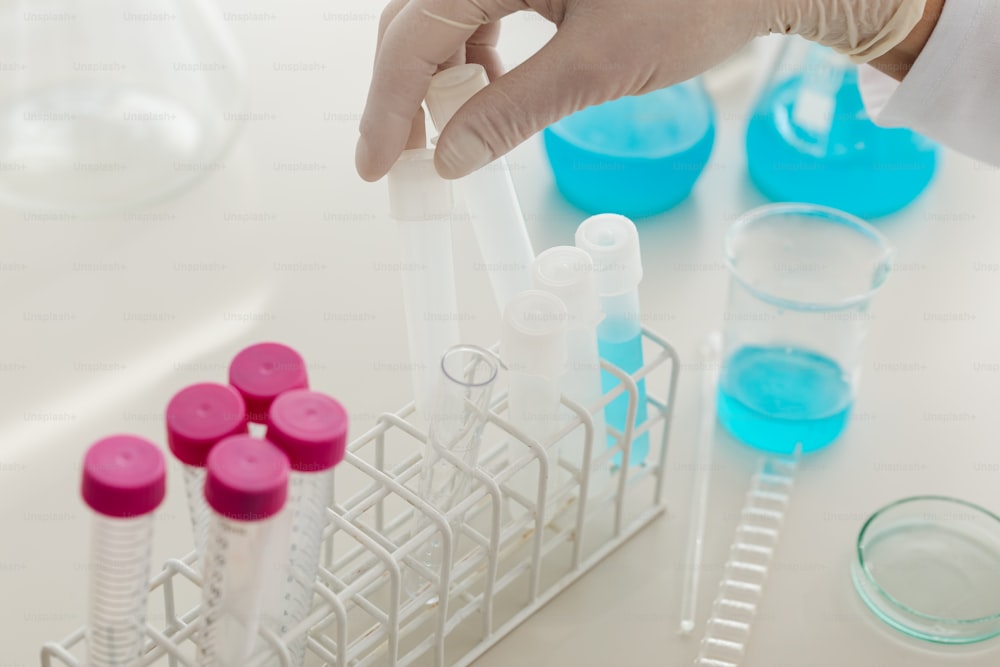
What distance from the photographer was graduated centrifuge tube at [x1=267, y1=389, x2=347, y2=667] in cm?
63

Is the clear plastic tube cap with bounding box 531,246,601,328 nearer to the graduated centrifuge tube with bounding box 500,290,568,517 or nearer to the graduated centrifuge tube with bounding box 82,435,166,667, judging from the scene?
the graduated centrifuge tube with bounding box 500,290,568,517

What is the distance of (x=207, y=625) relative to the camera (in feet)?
2.28

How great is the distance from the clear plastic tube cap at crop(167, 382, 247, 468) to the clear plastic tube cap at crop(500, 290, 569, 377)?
22 cm

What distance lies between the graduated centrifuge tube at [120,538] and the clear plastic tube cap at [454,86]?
36 centimetres

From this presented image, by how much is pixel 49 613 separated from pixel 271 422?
1.35 feet

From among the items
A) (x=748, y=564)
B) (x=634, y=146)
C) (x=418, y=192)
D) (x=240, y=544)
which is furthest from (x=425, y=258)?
(x=634, y=146)

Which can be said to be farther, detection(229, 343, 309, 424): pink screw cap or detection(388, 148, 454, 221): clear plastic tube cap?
detection(388, 148, 454, 221): clear plastic tube cap

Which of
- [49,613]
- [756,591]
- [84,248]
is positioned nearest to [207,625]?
[49,613]

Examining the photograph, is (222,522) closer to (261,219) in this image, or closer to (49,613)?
(49,613)

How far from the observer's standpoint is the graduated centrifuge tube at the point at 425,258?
2.70 feet

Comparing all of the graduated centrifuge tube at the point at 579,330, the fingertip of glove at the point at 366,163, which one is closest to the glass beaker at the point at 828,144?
the graduated centrifuge tube at the point at 579,330

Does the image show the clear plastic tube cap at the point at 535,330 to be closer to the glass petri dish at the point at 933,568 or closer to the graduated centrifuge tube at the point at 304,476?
the graduated centrifuge tube at the point at 304,476

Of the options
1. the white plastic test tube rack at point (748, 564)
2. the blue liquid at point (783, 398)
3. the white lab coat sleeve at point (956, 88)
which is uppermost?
the white lab coat sleeve at point (956, 88)

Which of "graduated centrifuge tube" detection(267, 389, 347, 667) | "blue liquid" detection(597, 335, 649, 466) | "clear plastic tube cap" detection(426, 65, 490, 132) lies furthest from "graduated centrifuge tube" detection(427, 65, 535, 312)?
"graduated centrifuge tube" detection(267, 389, 347, 667)
